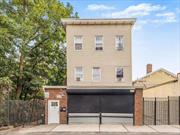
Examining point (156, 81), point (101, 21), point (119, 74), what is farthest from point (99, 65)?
point (156, 81)

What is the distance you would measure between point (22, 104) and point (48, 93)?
382cm

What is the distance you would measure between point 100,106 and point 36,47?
13.0 meters

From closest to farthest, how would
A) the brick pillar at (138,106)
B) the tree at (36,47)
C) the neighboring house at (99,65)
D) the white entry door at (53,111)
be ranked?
1. the brick pillar at (138,106)
2. the white entry door at (53,111)
3. the neighboring house at (99,65)
4. the tree at (36,47)

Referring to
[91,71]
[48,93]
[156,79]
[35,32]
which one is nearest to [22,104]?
[48,93]

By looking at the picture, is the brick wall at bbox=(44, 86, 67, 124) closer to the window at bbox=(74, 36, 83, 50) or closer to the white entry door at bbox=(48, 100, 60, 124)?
the white entry door at bbox=(48, 100, 60, 124)

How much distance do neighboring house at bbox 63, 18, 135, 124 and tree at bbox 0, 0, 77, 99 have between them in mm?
6950

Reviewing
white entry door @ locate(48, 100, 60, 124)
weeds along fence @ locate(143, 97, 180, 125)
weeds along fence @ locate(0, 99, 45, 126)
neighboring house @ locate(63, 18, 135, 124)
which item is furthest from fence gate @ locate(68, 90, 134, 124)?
weeds along fence @ locate(0, 99, 45, 126)

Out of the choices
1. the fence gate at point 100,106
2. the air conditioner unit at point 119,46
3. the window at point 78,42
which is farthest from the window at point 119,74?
the window at point 78,42

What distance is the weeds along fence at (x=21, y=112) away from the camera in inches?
1096

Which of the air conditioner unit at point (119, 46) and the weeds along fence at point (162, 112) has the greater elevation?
the air conditioner unit at point (119, 46)

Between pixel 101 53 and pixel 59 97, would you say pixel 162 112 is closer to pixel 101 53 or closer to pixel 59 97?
pixel 101 53

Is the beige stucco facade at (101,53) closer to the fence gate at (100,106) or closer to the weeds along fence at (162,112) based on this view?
the fence gate at (100,106)

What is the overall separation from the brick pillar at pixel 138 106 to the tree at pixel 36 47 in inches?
505

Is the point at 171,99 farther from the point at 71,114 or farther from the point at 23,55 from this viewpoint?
the point at 23,55
